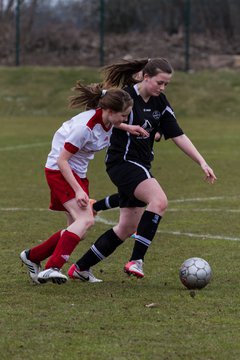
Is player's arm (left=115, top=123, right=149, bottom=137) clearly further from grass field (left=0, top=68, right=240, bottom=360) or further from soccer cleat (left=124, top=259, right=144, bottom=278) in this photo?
grass field (left=0, top=68, right=240, bottom=360)

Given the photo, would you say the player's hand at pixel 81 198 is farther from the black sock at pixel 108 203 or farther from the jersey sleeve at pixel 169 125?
the black sock at pixel 108 203

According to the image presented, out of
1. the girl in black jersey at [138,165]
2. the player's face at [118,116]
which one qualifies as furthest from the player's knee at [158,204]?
the player's face at [118,116]

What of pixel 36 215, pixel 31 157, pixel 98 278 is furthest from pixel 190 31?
pixel 98 278

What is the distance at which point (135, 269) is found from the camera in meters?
7.48

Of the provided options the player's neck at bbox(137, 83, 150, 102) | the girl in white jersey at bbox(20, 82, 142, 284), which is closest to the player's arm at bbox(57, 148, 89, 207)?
the girl in white jersey at bbox(20, 82, 142, 284)

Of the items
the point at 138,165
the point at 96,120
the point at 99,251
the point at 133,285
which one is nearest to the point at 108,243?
the point at 99,251

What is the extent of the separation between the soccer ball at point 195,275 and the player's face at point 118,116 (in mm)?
1289

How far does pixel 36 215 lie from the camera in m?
11.4

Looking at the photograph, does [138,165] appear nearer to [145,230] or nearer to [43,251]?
[145,230]

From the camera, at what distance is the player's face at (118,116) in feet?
23.6

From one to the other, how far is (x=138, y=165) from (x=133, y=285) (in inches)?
39.9

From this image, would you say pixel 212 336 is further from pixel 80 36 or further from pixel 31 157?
pixel 80 36

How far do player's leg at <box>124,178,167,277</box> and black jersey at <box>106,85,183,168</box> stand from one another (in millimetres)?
300

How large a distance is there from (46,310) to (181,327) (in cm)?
105
